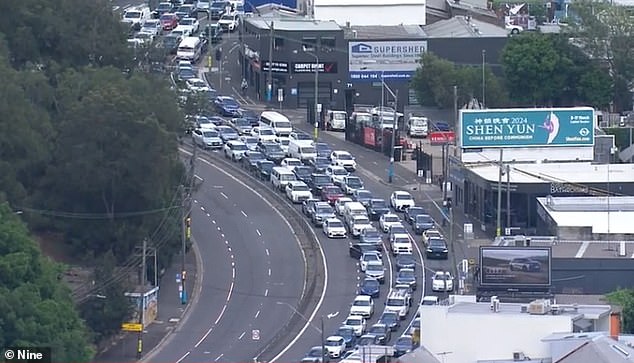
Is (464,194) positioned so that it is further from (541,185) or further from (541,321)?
(541,321)

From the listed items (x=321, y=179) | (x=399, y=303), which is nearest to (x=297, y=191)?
(x=321, y=179)

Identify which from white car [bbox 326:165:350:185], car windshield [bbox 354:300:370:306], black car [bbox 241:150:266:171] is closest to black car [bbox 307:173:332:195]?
white car [bbox 326:165:350:185]

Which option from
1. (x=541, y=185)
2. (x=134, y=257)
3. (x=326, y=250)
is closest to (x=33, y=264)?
(x=134, y=257)

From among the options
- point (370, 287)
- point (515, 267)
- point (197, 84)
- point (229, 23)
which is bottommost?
point (370, 287)

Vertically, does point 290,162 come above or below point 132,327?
above

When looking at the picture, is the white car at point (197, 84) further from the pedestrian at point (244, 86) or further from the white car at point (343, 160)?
the white car at point (343, 160)

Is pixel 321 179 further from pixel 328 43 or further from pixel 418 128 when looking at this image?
pixel 328 43
